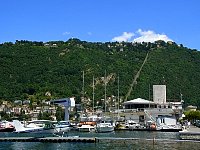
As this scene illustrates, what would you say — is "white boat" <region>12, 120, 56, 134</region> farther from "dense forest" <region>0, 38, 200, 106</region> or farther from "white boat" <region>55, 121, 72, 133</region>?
"dense forest" <region>0, 38, 200, 106</region>

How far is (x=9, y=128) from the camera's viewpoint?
120m

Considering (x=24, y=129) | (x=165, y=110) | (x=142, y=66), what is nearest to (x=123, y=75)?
(x=142, y=66)

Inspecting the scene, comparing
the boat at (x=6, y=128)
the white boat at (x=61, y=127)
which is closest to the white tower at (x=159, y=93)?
the boat at (x=6, y=128)

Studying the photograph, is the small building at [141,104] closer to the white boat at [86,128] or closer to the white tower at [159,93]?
the white tower at [159,93]

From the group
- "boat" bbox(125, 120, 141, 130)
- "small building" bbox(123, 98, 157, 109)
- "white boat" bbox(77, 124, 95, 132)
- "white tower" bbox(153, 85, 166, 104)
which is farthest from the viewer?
"white tower" bbox(153, 85, 166, 104)

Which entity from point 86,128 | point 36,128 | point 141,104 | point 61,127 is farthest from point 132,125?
point 36,128

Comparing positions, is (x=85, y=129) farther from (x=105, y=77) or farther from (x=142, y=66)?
(x=142, y=66)

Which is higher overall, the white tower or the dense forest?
the dense forest

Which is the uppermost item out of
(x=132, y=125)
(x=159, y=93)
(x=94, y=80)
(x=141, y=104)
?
(x=94, y=80)

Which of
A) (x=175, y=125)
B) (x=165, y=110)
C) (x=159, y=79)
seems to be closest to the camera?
(x=175, y=125)

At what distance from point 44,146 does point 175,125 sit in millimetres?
48070

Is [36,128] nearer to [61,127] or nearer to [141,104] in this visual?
[61,127]

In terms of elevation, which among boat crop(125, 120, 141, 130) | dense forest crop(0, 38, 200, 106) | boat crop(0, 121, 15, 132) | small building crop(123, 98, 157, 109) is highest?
dense forest crop(0, 38, 200, 106)

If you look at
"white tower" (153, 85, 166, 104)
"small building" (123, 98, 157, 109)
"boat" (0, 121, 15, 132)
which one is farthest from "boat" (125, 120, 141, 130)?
"boat" (0, 121, 15, 132)
